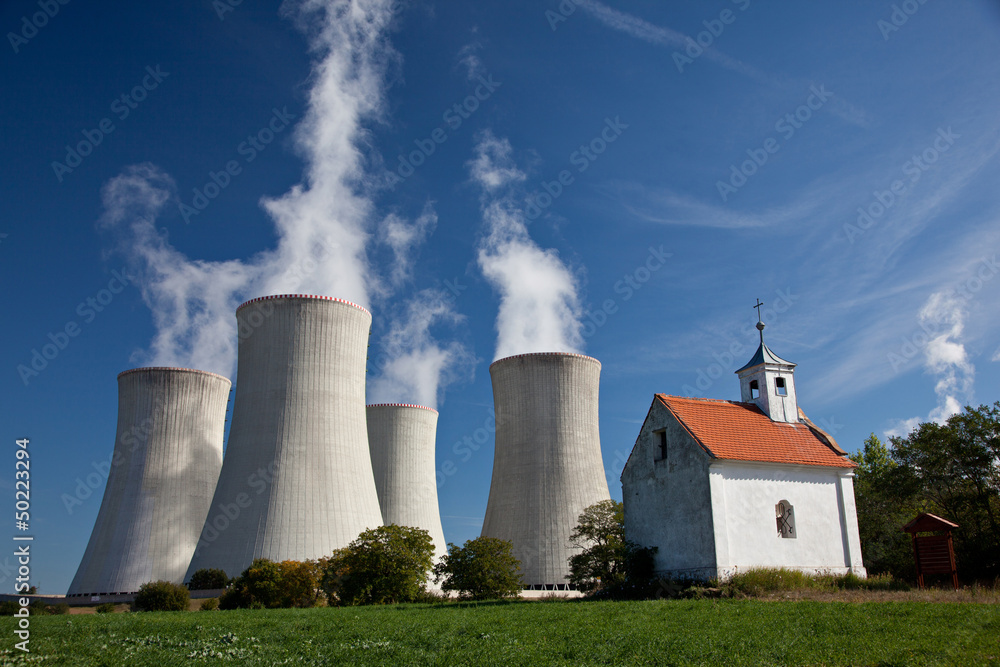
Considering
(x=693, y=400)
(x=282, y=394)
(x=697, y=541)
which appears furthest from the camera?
(x=282, y=394)

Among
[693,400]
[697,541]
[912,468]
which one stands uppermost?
[693,400]

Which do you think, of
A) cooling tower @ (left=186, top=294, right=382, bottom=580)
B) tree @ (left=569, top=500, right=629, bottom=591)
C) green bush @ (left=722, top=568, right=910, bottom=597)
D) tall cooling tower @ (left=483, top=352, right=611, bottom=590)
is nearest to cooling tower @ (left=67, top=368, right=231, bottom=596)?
cooling tower @ (left=186, top=294, right=382, bottom=580)

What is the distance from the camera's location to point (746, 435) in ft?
63.5

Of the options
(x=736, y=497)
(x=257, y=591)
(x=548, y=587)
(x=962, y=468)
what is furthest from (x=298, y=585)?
(x=962, y=468)

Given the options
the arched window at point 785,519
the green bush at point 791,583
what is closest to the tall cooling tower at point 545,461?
the arched window at point 785,519

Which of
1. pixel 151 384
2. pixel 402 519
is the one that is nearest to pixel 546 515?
pixel 402 519

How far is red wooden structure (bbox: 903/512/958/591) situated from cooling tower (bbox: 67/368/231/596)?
1160 inches

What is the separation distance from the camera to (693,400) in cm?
2038

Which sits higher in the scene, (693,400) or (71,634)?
(693,400)

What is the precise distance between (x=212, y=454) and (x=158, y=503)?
12.0 ft

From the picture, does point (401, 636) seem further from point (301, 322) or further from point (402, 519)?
point (402, 519)

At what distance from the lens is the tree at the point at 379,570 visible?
869 inches

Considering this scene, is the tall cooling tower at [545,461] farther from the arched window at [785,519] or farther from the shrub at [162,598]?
the shrub at [162,598]

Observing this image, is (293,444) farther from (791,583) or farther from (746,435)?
(791,583)
